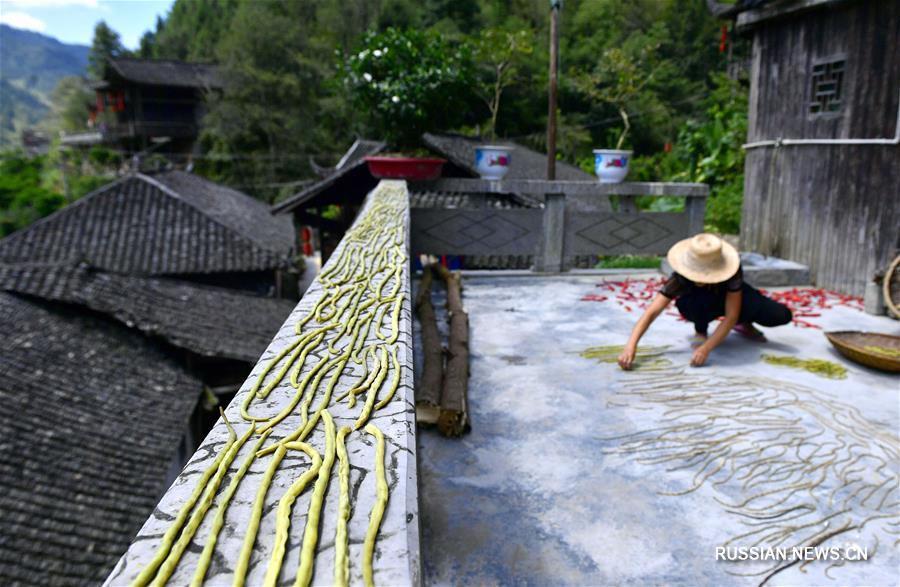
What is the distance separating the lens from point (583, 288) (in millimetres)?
7023

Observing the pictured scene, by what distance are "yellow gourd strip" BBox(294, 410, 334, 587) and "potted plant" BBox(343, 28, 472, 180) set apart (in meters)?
5.98

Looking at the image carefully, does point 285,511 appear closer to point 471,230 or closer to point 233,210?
point 471,230

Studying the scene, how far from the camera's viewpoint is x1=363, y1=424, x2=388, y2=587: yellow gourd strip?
3.72ft

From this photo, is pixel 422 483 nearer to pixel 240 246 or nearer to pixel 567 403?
pixel 567 403

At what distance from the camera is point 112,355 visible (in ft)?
41.2

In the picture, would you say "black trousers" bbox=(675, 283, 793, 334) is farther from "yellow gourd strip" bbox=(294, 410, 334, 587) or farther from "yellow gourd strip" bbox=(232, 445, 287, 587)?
"yellow gourd strip" bbox=(232, 445, 287, 587)

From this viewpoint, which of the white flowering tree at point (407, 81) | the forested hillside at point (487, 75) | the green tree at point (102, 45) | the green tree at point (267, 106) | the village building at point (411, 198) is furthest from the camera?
the green tree at point (102, 45)

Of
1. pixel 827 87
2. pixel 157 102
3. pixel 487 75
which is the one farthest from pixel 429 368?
pixel 157 102

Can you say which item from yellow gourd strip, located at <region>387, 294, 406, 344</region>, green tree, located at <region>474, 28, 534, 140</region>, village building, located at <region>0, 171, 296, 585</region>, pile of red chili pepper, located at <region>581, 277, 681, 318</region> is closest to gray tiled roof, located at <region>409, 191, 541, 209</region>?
village building, located at <region>0, 171, 296, 585</region>

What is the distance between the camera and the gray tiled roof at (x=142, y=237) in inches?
724

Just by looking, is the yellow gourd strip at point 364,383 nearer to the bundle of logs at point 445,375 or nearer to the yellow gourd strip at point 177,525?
the yellow gourd strip at point 177,525

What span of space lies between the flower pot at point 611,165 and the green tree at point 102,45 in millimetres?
58010

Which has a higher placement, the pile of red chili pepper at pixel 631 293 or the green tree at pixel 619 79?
the green tree at pixel 619 79

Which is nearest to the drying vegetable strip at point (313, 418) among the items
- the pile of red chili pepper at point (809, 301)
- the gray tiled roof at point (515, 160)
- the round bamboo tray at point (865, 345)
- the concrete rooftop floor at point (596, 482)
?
the concrete rooftop floor at point (596, 482)
